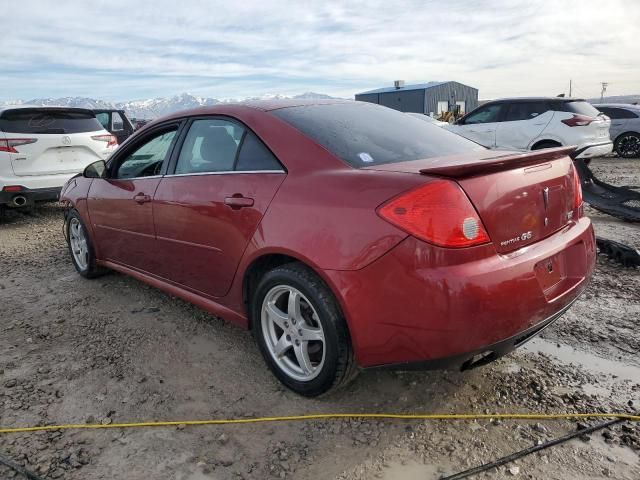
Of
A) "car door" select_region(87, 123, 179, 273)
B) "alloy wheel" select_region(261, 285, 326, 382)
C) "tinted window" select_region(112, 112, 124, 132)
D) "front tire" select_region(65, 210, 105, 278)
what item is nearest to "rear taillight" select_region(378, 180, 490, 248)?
"alloy wheel" select_region(261, 285, 326, 382)

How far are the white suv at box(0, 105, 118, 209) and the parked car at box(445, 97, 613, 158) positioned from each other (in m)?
6.98

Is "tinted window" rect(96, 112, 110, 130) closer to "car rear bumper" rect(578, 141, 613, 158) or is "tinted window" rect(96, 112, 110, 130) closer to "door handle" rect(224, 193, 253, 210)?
"car rear bumper" rect(578, 141, 613, 158)

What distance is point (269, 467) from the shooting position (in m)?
2.14

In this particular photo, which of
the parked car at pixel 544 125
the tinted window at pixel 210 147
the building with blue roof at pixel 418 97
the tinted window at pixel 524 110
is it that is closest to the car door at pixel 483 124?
the parked car at pixel 544 125

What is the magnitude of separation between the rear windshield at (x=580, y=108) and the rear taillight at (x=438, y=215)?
9023mm

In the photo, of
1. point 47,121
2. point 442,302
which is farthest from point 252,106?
point 47,121

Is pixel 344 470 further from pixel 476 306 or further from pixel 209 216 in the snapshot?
pixel 209 216

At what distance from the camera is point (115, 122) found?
11805 mm

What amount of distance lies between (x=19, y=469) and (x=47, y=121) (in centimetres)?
603

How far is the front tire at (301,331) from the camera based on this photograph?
232 centimetres

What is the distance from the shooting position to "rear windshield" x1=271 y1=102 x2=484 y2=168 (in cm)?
256

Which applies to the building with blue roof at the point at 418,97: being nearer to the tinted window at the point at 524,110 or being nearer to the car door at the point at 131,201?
the tinted window at the point at 524,110

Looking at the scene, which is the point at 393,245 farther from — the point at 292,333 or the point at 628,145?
the point at 628,145

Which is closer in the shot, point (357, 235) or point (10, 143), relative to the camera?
point (357, 235)
